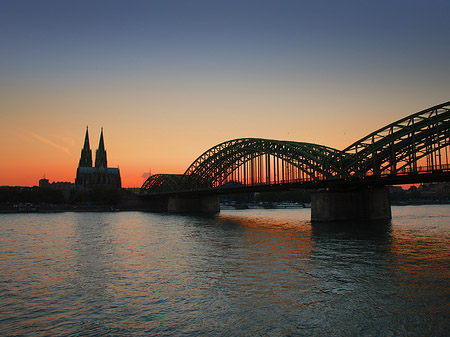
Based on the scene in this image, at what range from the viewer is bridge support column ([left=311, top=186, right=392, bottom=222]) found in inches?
2459

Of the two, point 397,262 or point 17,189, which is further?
point 17,189

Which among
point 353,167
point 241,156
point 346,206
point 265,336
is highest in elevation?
point 241,156

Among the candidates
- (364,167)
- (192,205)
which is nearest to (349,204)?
(364,167)

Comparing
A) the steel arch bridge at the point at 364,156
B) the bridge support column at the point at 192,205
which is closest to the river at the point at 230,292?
the steel arch bridge at the point at 364,156

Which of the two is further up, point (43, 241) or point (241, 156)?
point (241, 156)

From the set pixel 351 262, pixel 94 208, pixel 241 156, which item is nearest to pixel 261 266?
pixel 351 262

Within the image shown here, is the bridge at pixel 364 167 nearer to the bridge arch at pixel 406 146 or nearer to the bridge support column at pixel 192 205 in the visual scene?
the bridge arch at pixel 406 146

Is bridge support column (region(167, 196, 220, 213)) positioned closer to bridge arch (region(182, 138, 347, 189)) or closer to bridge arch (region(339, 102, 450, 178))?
bridge arch (region(182, 138, 347, 189))

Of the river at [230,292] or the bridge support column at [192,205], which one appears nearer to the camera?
the river at [230,292]

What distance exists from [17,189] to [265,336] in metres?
166

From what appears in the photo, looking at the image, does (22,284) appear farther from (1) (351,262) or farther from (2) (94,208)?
(2) (94,208)

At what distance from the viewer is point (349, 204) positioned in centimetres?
6338

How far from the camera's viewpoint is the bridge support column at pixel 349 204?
2459 inches

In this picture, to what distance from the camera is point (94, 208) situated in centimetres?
14938
